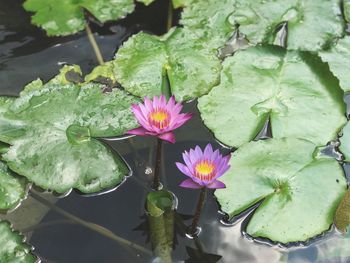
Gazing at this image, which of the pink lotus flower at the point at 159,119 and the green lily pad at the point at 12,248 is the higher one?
the pink lotus flower at the point at 159,119

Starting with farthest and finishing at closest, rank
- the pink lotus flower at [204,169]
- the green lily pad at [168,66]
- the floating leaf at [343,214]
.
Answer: the green lily pad at [168,66], the floating leaf at [343,214], the pink lotus flower at [204,169]

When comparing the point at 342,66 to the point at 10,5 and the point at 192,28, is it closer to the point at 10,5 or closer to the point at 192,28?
the point at 192,28

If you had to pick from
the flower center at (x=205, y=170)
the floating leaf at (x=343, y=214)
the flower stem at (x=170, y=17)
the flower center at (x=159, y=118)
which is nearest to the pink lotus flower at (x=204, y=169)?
the flower center at (x=205, y=170)

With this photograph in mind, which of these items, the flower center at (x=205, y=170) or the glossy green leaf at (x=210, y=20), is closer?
the flower center at (x=205, y=170)

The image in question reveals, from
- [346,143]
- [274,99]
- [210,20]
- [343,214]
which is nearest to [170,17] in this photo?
[210,20]

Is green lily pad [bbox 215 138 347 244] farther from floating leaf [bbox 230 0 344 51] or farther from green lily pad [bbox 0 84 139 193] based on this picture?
floating leaf [bbox 230 0 344 51]

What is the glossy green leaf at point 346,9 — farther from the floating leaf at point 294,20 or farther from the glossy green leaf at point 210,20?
the glossy green leaf at point 210,20
